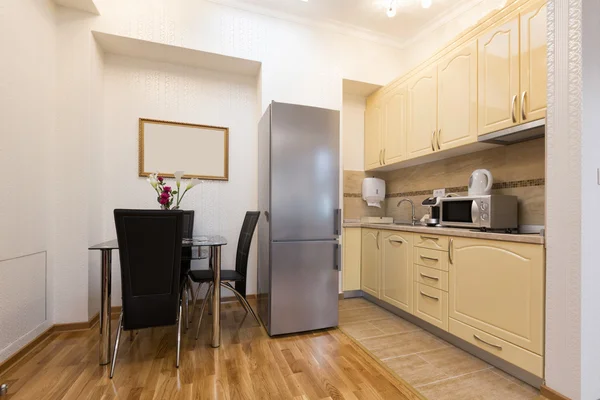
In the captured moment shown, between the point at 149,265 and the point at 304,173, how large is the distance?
1315 millimetres

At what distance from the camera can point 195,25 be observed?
269cm

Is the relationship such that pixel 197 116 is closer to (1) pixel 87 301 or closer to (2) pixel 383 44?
(1) pixel 87 301

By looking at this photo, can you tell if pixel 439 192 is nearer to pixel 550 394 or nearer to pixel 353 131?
pixel 353 131

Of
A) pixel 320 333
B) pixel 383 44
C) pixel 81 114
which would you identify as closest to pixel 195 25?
pixel 81 114

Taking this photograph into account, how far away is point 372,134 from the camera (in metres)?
3.45

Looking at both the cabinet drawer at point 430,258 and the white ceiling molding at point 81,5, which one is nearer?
the cabinet drawer at point 430,258

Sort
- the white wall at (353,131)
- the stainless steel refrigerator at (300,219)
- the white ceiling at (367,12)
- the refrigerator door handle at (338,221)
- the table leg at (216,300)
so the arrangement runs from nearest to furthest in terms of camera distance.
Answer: the table leg at (216,300) < the stainless steel refrigerator at (300,219) < the refrigerator door handle at (338,221) < the white ceiling at (367,12) < the white wall at (353,131)

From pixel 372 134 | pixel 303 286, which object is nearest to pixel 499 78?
pixel 372 134

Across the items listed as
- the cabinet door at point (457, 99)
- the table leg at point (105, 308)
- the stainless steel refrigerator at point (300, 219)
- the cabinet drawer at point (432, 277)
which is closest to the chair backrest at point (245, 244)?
the stainless steel refrigerator at point (300, 219)

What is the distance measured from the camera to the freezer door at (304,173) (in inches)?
88.9

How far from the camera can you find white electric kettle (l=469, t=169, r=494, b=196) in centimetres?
221

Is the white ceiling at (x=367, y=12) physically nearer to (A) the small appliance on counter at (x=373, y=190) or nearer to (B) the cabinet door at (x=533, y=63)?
(B) the cabinet door at (x=533, y=63)

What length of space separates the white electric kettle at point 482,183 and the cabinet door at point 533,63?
1.70 feet

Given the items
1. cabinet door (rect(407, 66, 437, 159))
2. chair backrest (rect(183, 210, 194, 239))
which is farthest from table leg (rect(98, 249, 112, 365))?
cabinet door (rect(407, 66, 437, 159))
